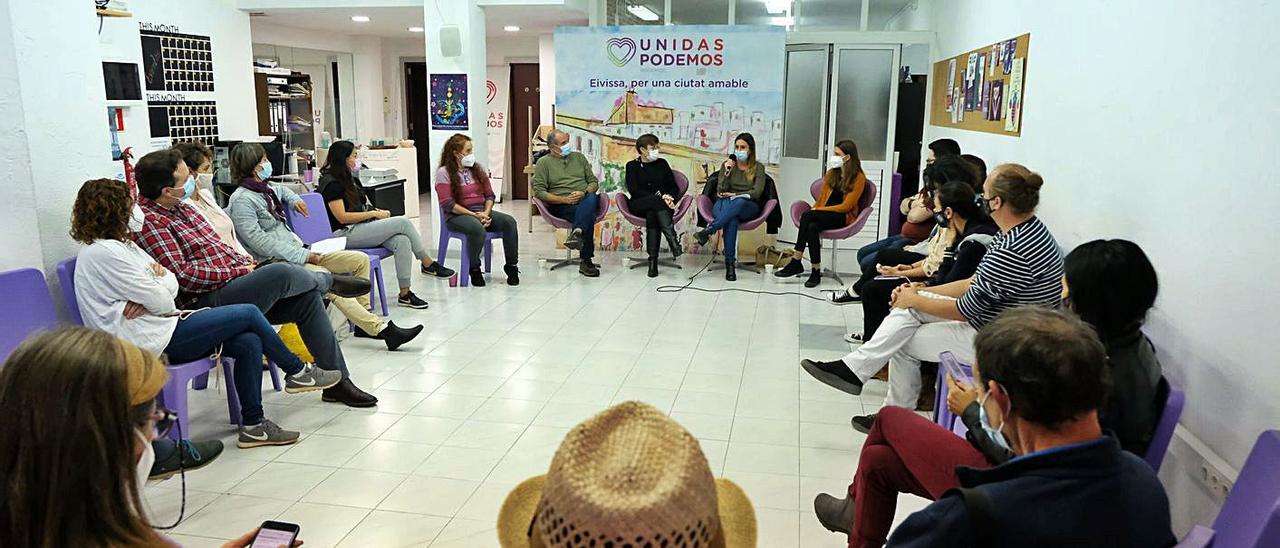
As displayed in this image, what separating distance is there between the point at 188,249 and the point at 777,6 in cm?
738

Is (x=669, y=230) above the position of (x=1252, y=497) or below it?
below

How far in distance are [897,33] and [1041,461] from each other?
7.75 metres

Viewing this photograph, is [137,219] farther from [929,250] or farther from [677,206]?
[677,206]

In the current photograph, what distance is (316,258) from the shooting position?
525 centimetres

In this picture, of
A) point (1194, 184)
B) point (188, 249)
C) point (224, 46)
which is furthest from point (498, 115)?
point (1194, 184)

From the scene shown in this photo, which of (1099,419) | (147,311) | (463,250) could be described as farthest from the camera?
(463,250)

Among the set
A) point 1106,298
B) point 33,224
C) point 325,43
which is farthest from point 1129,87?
point 325,43

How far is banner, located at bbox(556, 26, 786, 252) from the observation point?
27.0ft

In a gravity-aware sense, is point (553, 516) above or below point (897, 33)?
below

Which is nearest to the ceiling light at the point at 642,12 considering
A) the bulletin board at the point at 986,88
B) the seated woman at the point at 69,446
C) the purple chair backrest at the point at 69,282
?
the bulletin board at the point at 986,88

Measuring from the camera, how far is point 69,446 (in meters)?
1.33

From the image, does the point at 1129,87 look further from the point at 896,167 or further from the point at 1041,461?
the point at 896,167

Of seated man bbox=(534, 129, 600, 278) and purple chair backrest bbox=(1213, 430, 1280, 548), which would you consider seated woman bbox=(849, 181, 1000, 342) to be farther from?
seated man bbox=(534, 129, 600, 278)

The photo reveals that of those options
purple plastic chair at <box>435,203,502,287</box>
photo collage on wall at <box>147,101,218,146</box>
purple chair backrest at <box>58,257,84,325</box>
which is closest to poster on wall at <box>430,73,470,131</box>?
purple plastic chair at <box>435,203,502,287</box>
